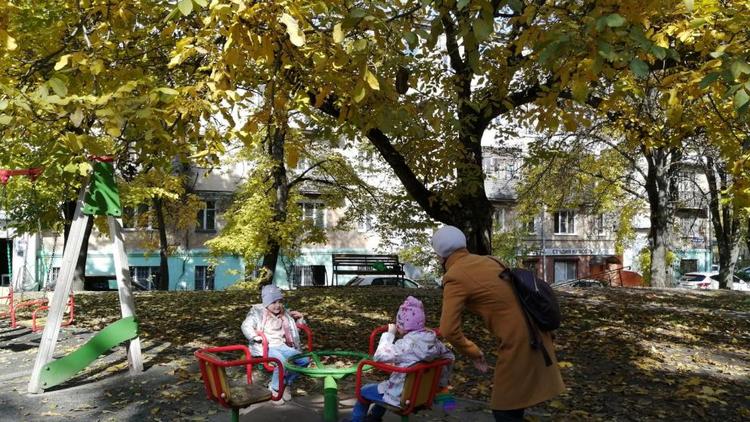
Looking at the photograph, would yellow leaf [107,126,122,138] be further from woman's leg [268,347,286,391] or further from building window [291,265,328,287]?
building window [291,265,328,287]

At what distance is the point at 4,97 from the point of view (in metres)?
5.95

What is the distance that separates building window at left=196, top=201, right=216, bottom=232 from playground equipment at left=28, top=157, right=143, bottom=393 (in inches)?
1194

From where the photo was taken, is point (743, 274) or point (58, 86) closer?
point (58, 86)

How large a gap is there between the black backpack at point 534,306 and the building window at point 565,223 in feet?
147

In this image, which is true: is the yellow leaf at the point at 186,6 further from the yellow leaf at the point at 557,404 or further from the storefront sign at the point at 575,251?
the storefront sign at the point at 575,251

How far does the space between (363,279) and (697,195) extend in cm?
1666

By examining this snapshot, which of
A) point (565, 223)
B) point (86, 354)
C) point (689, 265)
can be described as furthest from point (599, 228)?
point (86, 354)

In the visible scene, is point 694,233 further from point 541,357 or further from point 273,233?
point 541,357

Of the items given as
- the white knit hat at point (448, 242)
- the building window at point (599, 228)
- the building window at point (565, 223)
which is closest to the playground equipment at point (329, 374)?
the white knit hat at point (448, 242)

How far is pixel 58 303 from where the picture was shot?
22.4ft

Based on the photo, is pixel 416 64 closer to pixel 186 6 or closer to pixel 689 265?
pixel 186 6

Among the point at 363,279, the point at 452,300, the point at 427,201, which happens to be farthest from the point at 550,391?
the point at 363,279

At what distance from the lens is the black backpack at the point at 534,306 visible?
3.82 m

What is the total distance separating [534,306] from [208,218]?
35.0 meters
